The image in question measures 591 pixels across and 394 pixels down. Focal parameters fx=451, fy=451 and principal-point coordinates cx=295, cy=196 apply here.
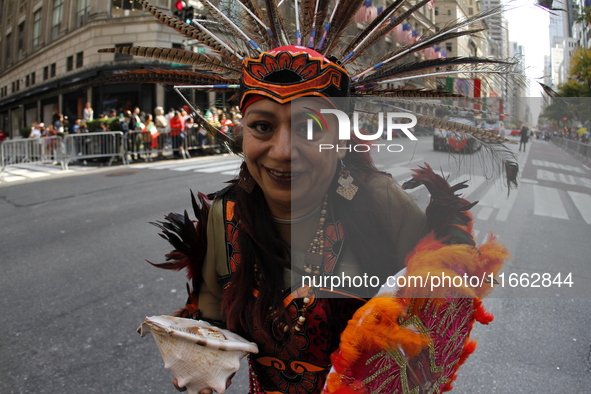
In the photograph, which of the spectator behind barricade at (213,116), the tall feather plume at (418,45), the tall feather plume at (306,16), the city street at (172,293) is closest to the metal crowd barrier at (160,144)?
the city street at (172,293)

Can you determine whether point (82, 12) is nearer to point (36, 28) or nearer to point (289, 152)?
point (36, 28)

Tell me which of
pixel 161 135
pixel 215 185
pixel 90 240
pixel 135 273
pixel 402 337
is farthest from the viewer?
pixel 161 135

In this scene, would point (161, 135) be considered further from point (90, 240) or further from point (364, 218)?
point (364, 218)

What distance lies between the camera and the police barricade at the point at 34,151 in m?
13.8

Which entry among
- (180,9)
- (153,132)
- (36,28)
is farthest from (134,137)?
(36,28)

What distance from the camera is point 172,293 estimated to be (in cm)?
418

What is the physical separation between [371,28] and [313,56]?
15.3 inches

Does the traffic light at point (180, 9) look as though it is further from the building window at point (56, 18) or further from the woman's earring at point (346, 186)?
the building window at point (56, 18)

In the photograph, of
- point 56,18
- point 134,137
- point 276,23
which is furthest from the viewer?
point 56,18

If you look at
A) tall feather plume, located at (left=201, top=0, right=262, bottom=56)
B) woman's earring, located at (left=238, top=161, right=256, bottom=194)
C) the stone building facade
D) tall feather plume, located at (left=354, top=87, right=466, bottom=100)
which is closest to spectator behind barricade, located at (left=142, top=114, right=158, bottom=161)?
the stone building facade

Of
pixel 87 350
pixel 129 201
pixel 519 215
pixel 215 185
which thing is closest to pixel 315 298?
pixel 519 215

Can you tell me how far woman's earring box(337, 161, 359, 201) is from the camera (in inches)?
54.2

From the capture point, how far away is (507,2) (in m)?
1.30

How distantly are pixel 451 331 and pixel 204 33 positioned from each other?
135cm
